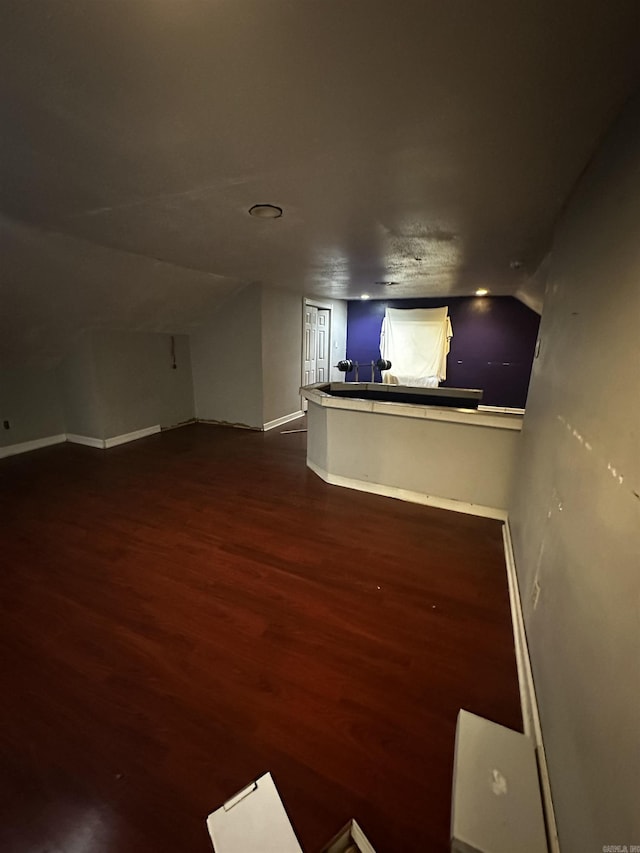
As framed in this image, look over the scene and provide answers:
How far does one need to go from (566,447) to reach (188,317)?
4634 millimetres

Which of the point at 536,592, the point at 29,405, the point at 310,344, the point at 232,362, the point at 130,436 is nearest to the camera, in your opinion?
the point at 536,592

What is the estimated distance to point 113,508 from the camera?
2979mm

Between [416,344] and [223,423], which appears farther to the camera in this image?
[416,344]

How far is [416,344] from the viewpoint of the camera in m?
6.57

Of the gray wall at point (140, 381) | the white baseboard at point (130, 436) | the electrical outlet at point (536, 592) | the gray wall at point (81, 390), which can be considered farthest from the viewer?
the white baseboard at point (130, 436)

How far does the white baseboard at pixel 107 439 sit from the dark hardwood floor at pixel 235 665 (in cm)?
140

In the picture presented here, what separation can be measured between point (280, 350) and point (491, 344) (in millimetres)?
3660

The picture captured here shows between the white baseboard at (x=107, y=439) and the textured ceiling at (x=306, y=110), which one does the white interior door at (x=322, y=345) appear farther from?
the textured ceiling at (x=306, y=110)

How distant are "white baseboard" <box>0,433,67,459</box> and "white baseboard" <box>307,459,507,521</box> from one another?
11.1ft

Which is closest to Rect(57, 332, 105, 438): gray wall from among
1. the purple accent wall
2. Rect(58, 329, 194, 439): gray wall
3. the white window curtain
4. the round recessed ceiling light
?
Rect(58, 329, 194, 439): gray wall

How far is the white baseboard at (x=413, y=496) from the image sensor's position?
2.95 metres

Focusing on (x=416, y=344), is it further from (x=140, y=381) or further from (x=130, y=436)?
(x=130, y=436)

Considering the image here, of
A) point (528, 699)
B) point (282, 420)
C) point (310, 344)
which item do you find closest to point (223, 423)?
point (282, 420)

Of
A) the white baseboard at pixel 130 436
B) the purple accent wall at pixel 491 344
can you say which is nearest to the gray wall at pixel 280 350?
the purple accent wall at pixel 491 344
